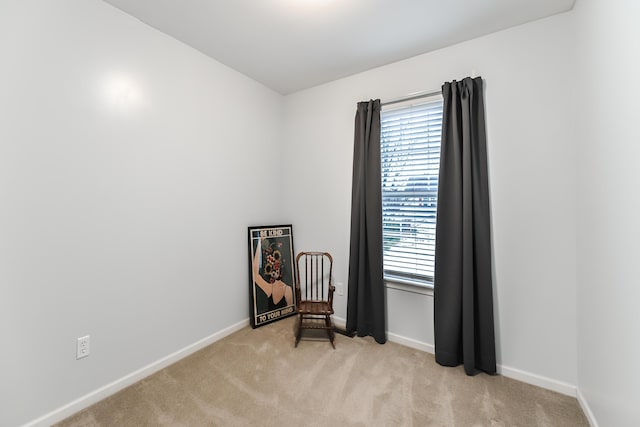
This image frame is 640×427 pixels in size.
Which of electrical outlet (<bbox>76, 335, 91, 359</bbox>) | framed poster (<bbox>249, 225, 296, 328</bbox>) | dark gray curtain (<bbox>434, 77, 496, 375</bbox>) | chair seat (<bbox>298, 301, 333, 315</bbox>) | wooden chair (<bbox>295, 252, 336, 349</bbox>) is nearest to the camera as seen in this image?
electrical outlet (<bbox>76, 335, 91, 359</bbox>)

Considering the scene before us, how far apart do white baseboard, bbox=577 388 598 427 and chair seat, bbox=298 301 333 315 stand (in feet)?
5.82

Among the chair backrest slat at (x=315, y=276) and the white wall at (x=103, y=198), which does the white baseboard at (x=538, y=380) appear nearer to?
the chair backrest slat at (x=315, y=276)

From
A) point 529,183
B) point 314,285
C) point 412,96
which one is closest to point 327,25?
point 412,96

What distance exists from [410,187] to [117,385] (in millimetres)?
2777

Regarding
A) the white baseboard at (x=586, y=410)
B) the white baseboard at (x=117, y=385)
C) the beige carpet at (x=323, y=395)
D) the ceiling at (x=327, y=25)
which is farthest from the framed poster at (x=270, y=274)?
the white baseboard at (x=586, y=410)

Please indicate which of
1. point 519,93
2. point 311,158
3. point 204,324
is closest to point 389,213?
point 311,158

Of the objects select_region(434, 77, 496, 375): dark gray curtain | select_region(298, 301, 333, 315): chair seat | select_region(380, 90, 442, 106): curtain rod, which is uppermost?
select_region(380, 90, 442, 106): curtain rod

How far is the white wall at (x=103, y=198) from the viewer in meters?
1.50

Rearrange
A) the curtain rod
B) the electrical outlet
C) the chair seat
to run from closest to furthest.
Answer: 1. the electrical outlet
2. the curtain rod
3. the chair seat

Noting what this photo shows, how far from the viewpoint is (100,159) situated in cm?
183

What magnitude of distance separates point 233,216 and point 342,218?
115 centimetres

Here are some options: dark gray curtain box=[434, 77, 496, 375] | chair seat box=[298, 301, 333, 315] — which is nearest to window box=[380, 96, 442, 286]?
dark gray curtain box=[434, 77, 496, 375]

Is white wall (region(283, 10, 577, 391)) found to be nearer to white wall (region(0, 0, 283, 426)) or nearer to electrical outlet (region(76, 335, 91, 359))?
white wall (region(0, 0, 283, 426))

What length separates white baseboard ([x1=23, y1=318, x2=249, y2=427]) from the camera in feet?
5.25
